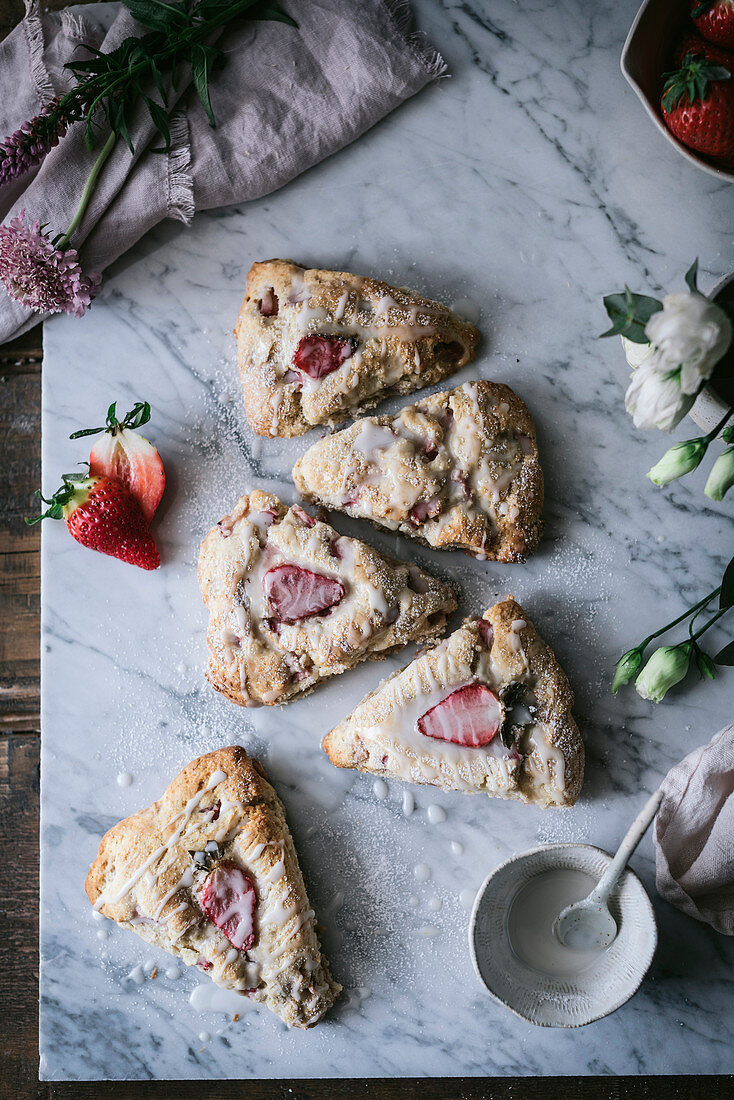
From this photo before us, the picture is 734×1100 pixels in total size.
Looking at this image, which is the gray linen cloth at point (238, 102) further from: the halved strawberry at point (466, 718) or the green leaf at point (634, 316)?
the halved strawberry at point (466, 718)

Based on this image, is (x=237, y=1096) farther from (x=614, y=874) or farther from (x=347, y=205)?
(x=347, y=205)

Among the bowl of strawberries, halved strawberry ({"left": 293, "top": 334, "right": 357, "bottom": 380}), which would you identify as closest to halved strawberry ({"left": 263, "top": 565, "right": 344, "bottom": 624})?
halved strawberry ({"left": 293, "top": 334, "right": 357, "bottom": 380})

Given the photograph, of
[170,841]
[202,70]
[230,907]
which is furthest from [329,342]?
[230,907]

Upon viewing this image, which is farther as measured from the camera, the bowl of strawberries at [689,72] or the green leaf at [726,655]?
the green leaf at [726,655]

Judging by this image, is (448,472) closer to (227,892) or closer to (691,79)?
(691,79)

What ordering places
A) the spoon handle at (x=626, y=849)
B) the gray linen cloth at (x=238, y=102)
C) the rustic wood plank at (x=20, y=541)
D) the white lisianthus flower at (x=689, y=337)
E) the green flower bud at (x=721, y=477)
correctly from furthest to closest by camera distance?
the rustic wood plank at (x=20, y=541) < the gray linen cloth at (x=238, y=102) < the spoon handle at (x=626, y=849) < the green flower bud at (x=721, y=477) < the white lisianthus flower at (x=689, y=337)

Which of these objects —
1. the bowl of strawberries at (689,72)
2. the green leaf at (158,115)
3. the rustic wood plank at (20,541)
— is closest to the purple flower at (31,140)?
the green leaf at (158,115)
